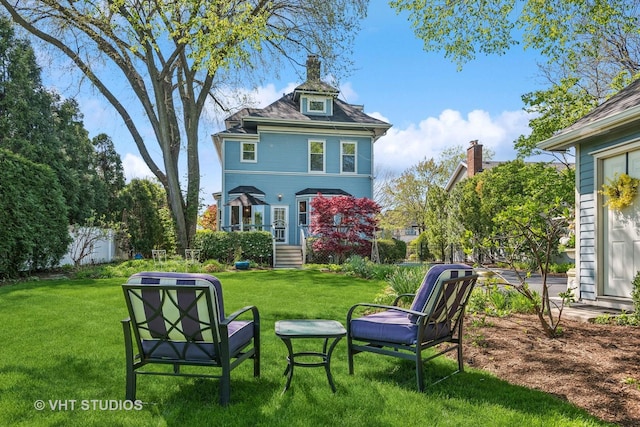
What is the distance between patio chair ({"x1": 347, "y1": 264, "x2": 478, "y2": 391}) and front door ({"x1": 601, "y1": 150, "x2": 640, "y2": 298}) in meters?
4.58

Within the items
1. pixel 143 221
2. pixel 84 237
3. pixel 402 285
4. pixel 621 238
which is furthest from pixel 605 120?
pixel 143 221

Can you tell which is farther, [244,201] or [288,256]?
[244,201]

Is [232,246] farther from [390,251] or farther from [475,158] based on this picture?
[475,158]

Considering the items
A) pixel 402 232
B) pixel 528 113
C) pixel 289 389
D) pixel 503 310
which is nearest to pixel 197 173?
pixel 528 113

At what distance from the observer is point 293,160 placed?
72.7 ft

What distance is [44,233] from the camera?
39.8ft

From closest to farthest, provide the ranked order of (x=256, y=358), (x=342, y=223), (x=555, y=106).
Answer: (x=256, y=358) → (x=555, y=106) → (x=342, y=223)

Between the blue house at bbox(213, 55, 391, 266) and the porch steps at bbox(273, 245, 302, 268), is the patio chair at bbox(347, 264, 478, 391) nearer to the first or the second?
the porch steps at bbox(273, 245, 302, 268)

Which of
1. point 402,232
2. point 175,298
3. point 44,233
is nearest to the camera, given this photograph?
point 175,298

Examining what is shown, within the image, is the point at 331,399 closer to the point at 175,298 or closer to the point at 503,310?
the point at 175,298

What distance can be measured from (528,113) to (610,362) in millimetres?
13196

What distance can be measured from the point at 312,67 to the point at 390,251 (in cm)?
819

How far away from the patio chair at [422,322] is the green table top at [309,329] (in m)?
0.24

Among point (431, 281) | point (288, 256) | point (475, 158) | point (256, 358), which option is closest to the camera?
point (431, 281)
